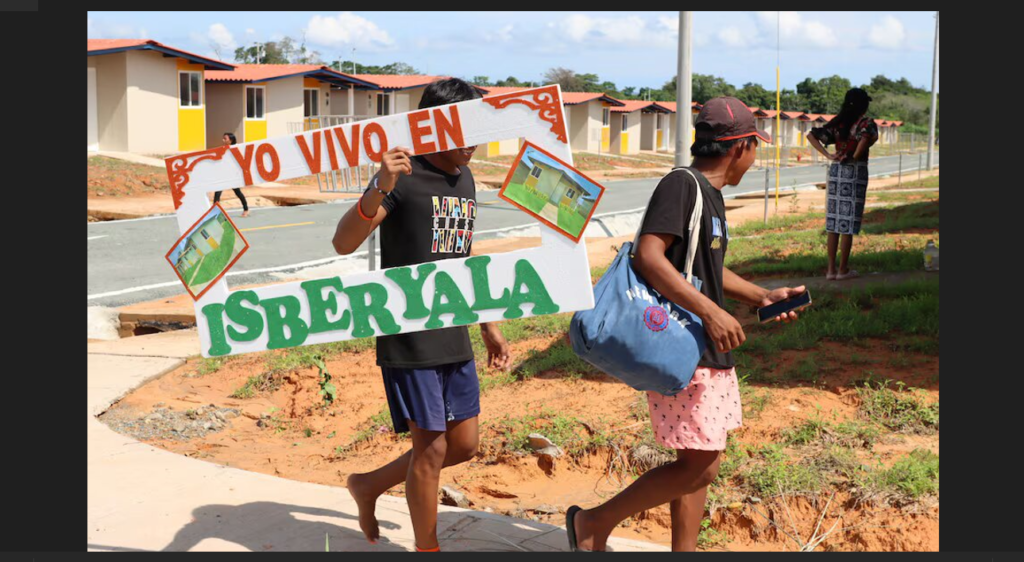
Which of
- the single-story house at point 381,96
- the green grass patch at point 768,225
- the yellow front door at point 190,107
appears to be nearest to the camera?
the green grass patch at point 768,225

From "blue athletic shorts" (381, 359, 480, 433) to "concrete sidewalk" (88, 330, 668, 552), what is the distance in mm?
645

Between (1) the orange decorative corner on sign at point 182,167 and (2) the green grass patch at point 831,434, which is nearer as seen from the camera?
(1) the orange decorative corner on sign at point 182,167

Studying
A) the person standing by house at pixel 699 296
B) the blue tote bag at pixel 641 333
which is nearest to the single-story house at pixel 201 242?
the blue tote bag at pixel 641 333

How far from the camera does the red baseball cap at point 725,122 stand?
3086 millimetres

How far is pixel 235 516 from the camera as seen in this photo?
13.1 feet

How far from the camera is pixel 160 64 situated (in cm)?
3081

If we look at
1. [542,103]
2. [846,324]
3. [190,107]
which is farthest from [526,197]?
[190,107]

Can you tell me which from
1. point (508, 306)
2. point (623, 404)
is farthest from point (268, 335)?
point (623, 404)

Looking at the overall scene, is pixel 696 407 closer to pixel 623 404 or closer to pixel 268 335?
pixel 268 335

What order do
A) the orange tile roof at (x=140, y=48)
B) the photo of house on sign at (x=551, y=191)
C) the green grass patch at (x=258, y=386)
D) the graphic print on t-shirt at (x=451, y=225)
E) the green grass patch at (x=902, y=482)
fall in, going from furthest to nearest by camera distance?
the orange tile roof at (x=140, y=48), the green grass patch at (x=258, y=386), the green grass patch at (x=902, y=482), the graphic print on t-shirt at (x=451, y=225), the photo of house on sign at (x=551, y=191)

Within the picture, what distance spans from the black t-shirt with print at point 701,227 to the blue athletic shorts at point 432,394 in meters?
0.80

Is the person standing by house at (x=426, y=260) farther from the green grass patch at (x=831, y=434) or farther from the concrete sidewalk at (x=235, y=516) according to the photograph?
the green grass patch at (x=831, y=434)

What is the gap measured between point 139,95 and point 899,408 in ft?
96.3

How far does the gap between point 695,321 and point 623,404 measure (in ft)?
8.37
